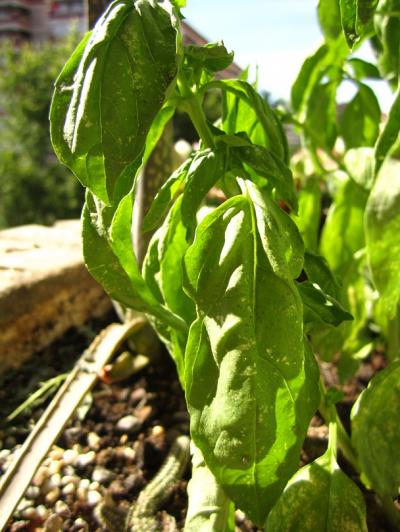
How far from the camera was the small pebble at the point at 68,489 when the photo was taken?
0.79 m

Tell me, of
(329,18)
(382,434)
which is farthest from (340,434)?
(329,18)

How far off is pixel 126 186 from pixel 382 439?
1.25 feet

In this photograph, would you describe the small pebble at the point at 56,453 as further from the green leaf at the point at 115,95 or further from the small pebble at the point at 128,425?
the green leaf at the point at 115,95

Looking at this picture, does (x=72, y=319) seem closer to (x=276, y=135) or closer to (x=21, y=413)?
(x=21, y=413)

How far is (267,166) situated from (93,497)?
52cm

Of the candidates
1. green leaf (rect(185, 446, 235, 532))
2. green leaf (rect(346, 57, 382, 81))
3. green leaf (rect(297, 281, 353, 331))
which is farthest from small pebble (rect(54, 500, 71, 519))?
green leaf (rect(346, 57, 382, 81))

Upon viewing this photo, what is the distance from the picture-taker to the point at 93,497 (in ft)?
2.54

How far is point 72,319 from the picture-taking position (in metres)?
1.21

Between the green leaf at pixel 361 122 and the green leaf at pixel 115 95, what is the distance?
0.53 metres

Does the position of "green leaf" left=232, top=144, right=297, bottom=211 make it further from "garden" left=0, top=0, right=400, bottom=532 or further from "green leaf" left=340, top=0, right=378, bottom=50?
"green leaf" left=340, top=0, right=378, bottom=50

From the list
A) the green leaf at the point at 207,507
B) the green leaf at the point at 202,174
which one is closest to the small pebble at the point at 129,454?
the green leaf at the point at 207,507

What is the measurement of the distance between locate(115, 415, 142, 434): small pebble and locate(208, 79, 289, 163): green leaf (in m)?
0.50

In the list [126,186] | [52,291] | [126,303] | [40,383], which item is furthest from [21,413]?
[126,186]

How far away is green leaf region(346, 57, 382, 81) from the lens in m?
0.89
